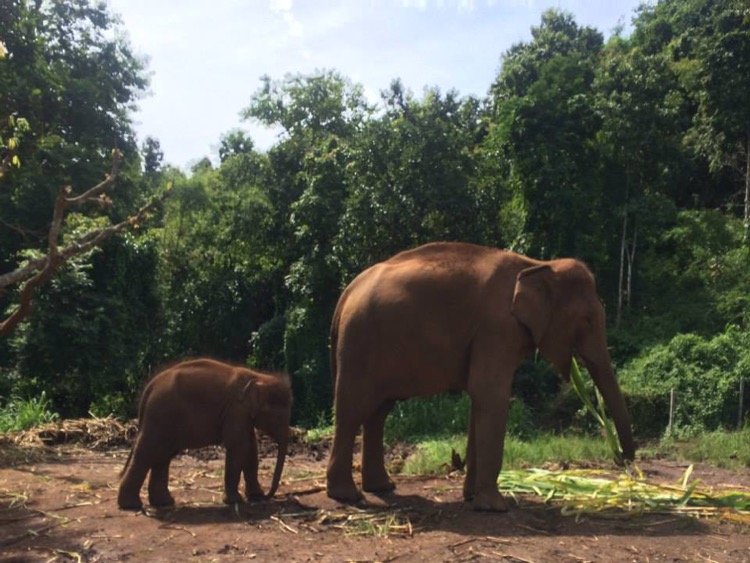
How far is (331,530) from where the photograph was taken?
6.24 metres

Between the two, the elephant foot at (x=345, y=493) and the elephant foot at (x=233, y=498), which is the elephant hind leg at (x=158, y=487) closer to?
the elephant foot at (x=233, y=498)

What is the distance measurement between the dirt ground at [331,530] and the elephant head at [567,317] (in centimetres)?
103

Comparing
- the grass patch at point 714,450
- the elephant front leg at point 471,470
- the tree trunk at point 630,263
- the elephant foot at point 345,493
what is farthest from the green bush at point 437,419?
the elephant foot at point 345,493

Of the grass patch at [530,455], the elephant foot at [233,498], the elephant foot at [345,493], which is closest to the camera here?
the elephant foot at [233,498]

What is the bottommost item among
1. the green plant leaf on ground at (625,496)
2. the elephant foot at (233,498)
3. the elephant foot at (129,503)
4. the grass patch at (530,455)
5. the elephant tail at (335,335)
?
the elephant foot at (129,503)

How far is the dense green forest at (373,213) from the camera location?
16.8 metres

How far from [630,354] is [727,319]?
228cm

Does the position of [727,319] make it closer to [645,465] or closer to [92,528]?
[645,465]

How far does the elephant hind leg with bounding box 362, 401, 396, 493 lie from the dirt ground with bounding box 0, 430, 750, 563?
8.8 inches

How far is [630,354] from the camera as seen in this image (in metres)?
18.4

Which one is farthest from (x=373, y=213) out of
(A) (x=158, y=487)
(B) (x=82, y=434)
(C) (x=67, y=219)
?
(A) (x=158, y=487)

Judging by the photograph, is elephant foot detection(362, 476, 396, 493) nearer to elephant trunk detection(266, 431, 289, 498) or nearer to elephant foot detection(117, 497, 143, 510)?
elephant trunk detection(266, 431, 289, 498)

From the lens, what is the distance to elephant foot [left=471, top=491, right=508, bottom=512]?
258 inches

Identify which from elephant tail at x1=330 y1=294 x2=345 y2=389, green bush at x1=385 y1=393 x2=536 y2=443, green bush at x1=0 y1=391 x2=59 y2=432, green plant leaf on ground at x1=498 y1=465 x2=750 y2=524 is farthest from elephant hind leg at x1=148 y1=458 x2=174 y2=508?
green bush at x1=385 y1=393 x2=536 y2=443
